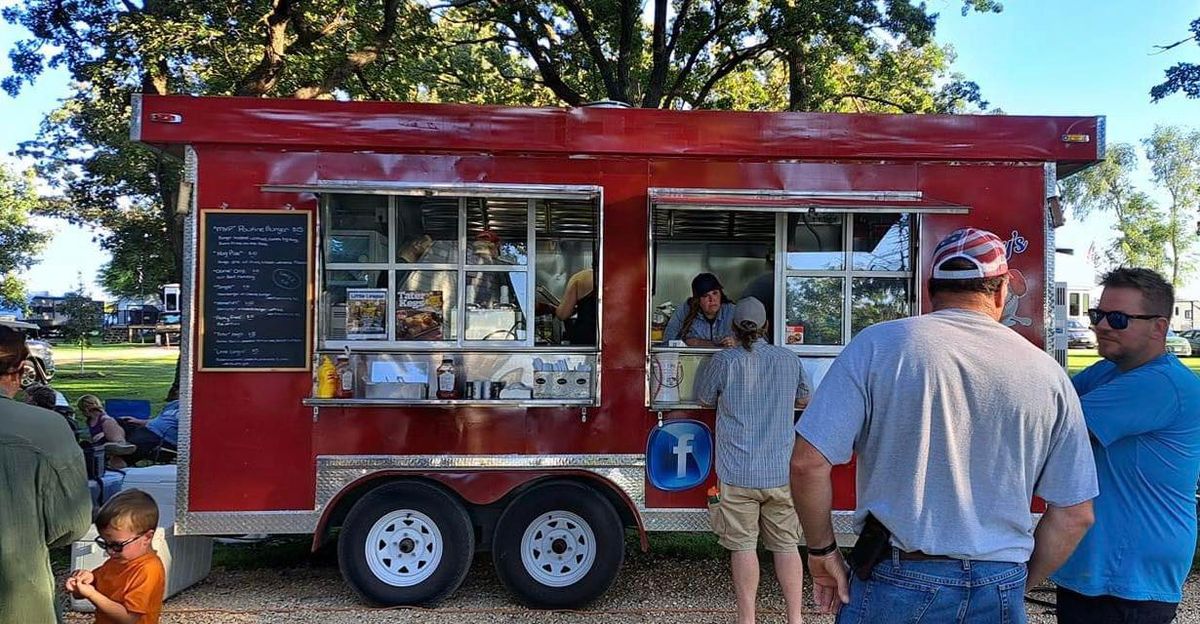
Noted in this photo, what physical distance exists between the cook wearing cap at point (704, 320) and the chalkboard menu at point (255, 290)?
7.11ft

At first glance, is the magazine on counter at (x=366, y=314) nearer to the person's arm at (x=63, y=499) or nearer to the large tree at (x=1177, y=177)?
the person's arm at (x=63, y=499)

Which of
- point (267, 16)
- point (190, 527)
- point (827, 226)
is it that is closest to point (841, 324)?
point (827, 226)

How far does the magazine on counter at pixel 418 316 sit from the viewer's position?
4898 mm

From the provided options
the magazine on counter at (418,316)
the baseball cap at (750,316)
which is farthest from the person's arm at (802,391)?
the magazine on counter at (418,316)

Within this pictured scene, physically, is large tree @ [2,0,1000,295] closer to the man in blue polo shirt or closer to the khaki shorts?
the khaki shorts

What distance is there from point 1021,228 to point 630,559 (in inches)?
132

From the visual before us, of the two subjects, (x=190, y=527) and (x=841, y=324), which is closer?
(x=190, y=527)

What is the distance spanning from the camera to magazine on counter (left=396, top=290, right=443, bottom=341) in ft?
16.1

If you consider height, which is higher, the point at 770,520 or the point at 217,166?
the point at 217,166

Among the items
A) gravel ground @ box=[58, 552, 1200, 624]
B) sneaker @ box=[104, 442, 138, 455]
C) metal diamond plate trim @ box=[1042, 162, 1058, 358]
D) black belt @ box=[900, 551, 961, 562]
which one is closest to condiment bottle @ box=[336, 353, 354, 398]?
gravel ground @ box=[58, 552, 1200, 624]

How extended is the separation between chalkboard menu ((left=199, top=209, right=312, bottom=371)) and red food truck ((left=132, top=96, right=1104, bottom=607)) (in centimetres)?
1

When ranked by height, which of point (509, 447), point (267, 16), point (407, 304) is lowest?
point (509, 447)

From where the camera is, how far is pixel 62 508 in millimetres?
2703

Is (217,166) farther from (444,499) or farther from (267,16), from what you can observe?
(267,16)
